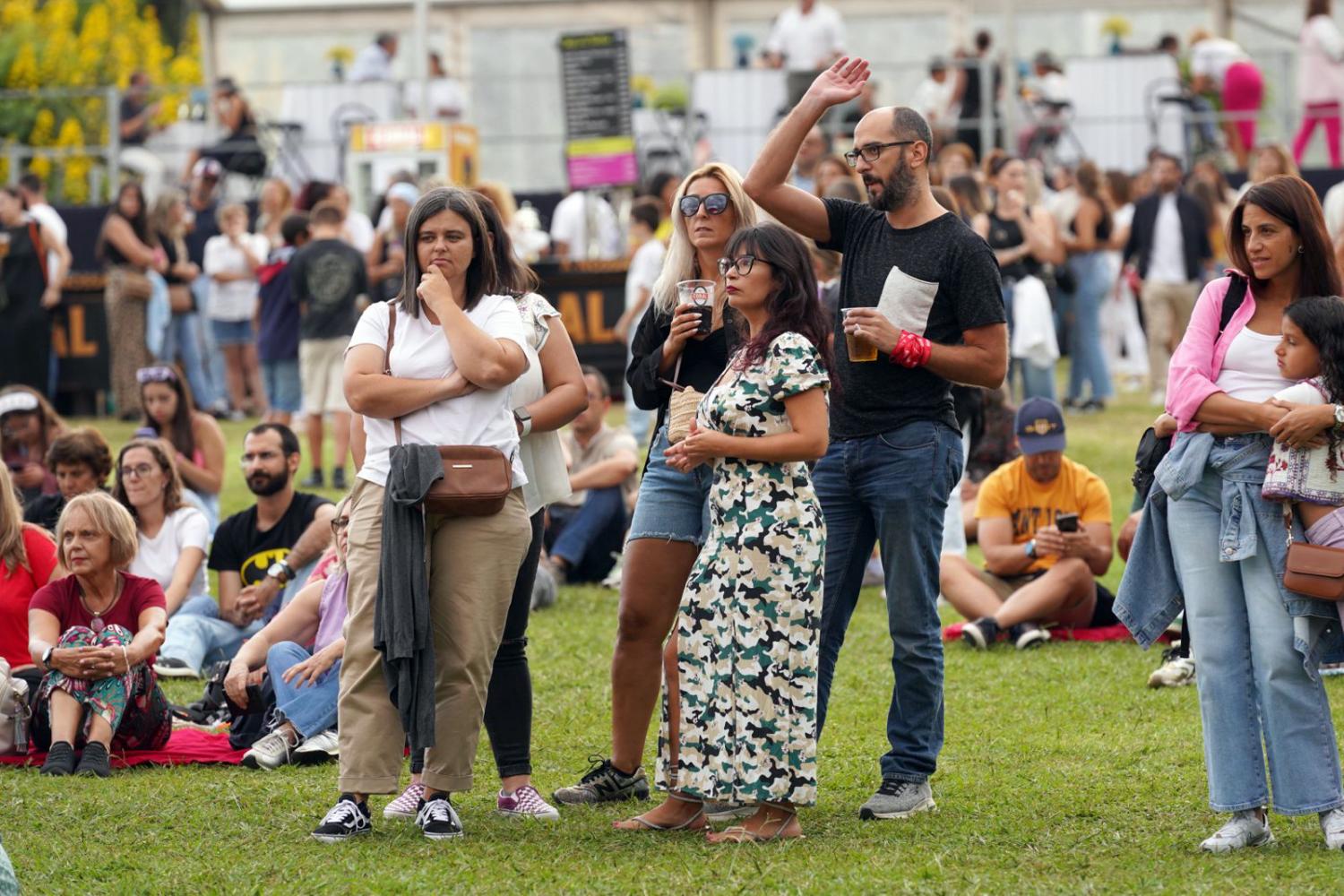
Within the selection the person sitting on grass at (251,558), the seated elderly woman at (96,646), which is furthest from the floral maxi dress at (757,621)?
the person sitting on grass at (251,558)

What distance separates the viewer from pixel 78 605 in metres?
7.23

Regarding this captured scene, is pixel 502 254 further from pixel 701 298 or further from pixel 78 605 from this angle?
pixel 78 605

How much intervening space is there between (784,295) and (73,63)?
130 ft

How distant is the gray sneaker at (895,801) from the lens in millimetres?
5719

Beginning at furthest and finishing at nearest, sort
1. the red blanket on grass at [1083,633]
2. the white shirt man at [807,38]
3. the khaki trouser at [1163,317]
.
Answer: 1. the white shirt man at [807,38]
2. the khaki trouser at [1163,317]
3. the red blanket on grass at [1083,633]

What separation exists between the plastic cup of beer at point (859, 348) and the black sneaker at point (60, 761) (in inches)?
126

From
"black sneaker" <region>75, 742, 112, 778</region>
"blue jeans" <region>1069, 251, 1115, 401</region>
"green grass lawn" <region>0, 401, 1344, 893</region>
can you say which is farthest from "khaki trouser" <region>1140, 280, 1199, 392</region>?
"black sneaker" <region>75, 742, 112, 778</region>

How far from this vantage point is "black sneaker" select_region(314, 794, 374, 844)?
18.1ft

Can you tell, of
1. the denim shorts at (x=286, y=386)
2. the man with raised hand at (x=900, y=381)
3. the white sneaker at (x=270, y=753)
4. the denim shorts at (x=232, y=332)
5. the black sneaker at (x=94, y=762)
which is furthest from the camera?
the denim shorts at (x=232, y=332)

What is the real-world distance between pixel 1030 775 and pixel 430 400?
235 cm

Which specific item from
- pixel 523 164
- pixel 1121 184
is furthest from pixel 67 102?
pixel 1121 184

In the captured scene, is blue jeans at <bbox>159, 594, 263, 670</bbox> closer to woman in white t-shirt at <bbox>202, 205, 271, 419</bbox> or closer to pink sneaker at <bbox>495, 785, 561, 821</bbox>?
pink sneaker at <bbox>495, 785, 561, 821</bbox>

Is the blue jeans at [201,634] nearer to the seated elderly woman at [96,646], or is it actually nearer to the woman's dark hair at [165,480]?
the woman's dark hair at [165,480]

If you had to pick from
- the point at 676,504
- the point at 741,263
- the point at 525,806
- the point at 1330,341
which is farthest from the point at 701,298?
the point at 1330,341
